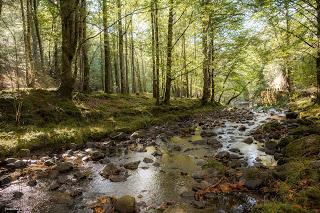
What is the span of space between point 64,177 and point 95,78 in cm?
3466

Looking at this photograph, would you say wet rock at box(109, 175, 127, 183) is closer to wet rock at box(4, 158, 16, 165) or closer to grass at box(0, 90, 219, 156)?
wet rock at box(4, 158, 16, 165)

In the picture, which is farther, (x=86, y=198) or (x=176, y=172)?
(x=176, y=172)

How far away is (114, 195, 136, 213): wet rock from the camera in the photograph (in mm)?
5551

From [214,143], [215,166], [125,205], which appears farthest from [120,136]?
[125,205]

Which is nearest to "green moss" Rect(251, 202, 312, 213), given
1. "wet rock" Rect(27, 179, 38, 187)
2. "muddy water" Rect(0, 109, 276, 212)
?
"muddy water" Rect(0, 109, 276, 212)

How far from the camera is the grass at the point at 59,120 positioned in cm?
973

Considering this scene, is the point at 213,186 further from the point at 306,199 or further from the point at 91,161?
the point at 91,161

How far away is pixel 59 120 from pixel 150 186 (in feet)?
21.1

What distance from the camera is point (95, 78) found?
134 feet

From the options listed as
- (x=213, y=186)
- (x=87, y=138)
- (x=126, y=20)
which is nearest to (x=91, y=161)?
(x=87, y=138)

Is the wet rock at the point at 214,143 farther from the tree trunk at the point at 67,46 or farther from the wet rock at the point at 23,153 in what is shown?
the tree trunk at the point at 67,46

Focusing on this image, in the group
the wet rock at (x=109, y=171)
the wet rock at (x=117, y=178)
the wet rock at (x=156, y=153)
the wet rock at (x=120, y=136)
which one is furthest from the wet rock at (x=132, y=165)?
the wet rock at (x=120, y=136)

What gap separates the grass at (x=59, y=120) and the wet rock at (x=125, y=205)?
479 centimetres

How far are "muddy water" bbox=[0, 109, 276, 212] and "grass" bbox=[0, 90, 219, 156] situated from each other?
2164mm
